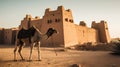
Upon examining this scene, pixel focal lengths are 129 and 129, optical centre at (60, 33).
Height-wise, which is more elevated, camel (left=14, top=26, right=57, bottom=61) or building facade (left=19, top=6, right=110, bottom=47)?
building facade (left=19, top=6, right=110, bottom=47)

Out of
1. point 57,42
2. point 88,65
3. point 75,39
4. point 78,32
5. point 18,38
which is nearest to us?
point 88,65

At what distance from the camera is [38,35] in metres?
6.16

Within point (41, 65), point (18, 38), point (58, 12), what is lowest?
point (41, 65)

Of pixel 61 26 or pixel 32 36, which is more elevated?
pixel 61 26

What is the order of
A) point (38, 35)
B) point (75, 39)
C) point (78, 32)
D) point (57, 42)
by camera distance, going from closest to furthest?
point (38, 35) → point (57, 42) → point (75, 39) → point (78, 32)

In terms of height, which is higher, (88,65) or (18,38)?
(18,38)

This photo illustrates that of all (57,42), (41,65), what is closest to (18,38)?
(41,65)

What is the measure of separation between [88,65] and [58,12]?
17.7m

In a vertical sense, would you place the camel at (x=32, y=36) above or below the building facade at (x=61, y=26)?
below

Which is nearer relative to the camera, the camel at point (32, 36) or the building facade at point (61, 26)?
the camel at point (32, 36)

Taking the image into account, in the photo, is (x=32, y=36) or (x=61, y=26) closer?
(x=32, y=36)

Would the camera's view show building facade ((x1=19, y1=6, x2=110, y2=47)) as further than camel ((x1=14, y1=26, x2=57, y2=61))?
Yes

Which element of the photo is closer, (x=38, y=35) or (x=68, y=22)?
(x=38, y=35)

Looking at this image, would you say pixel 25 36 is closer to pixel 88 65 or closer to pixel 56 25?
pixel 88 65
